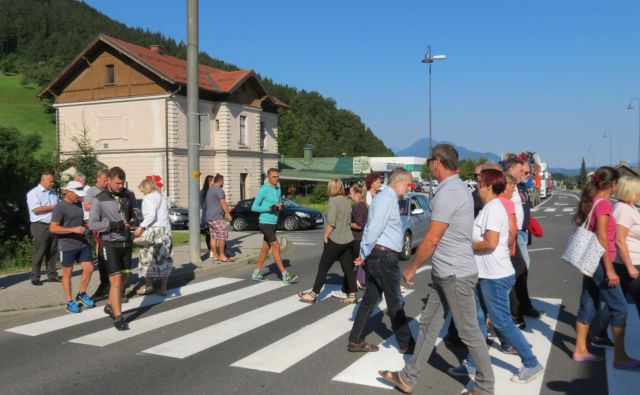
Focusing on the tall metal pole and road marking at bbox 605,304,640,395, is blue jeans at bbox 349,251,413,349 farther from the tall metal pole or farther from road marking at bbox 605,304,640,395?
the tall metal pole

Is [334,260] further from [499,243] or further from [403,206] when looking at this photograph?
[403,206]

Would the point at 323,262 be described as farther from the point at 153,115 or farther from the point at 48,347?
the point at 153,115

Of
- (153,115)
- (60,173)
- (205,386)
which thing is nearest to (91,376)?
(205,386)

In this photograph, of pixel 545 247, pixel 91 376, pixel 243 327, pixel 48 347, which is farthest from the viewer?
pixel 545 247

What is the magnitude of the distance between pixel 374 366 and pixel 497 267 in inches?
57.6

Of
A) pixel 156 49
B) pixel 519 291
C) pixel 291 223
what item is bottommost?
pixel 291 223

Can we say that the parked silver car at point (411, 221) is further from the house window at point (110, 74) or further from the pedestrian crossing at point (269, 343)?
the house window at point (110, 74)

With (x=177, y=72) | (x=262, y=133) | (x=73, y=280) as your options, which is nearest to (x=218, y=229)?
(x=73, y=280)

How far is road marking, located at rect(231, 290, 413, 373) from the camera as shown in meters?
5.08

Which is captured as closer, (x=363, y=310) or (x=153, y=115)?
(x=363, y=310)

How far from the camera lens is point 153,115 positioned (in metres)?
37.0

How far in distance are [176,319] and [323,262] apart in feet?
6.80

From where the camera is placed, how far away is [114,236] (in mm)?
6480

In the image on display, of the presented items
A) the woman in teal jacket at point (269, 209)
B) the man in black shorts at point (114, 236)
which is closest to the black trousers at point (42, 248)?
the man in black shorts at point (114, 236)
